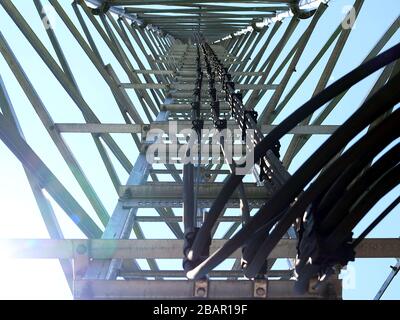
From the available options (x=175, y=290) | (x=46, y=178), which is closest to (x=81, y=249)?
(x=175, y=290)

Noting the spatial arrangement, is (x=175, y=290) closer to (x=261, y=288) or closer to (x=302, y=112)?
(x=261, y=288)

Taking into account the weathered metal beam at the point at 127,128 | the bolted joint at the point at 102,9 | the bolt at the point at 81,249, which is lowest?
the bolt at the point at 81,249

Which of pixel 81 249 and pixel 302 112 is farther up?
pixel 302 112

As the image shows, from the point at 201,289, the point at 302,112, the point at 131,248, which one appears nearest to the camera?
the point at 302,112

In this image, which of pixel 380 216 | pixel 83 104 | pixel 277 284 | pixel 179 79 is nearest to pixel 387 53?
pixel 380 216

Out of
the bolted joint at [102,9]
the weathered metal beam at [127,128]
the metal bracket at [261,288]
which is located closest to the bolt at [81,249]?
the metal bracket at [261,288]

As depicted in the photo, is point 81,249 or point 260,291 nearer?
point 260,291

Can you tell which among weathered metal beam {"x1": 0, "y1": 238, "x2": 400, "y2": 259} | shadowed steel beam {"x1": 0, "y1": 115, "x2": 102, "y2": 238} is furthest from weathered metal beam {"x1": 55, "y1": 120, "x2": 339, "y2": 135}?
weathered metal beam {"x1": 0, "y1": 238, "x2": 400, "y2": 259}

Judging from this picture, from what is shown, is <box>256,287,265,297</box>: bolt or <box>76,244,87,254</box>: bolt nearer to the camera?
<box>256,287,265,297</box>: bolt

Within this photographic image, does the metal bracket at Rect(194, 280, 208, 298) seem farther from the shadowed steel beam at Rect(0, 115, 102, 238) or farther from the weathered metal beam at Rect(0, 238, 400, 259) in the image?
the shadowed steel beam at Rect(0, 115, 102, 238)

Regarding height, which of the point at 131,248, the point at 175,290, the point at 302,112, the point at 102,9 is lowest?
the point at 175,290

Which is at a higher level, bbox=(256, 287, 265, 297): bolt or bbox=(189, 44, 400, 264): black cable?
bbox=(189, 44, 400, 264): black cable

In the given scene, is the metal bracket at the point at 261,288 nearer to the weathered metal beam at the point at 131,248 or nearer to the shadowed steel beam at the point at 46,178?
the weathered metal beam at the point at 131,248

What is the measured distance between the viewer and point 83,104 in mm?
4309
